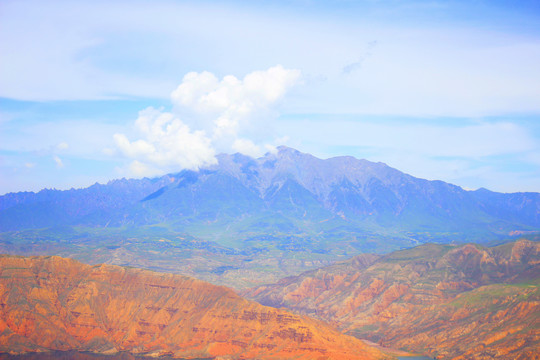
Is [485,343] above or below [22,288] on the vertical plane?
below

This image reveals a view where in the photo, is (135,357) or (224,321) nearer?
(135,357)

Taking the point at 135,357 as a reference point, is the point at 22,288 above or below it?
above

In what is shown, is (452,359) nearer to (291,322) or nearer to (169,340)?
(291,322)

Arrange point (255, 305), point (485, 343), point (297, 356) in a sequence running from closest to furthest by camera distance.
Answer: point (297, 356)
point (485, 343)
point (255, 305)

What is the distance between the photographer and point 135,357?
588 feet

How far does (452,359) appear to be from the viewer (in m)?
188

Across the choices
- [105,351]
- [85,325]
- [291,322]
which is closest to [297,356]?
[291,322]

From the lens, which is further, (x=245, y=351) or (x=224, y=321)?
(x=224, y=321)

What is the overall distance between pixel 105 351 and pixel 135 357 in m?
10.5

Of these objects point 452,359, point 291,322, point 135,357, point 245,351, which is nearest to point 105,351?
point 135,357

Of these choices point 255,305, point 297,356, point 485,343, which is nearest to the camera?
point 297,356

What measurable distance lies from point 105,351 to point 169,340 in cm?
2009

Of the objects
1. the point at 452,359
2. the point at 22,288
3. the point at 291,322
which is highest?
the point at 22,288

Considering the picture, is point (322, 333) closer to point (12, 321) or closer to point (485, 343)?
point (485, 343)
